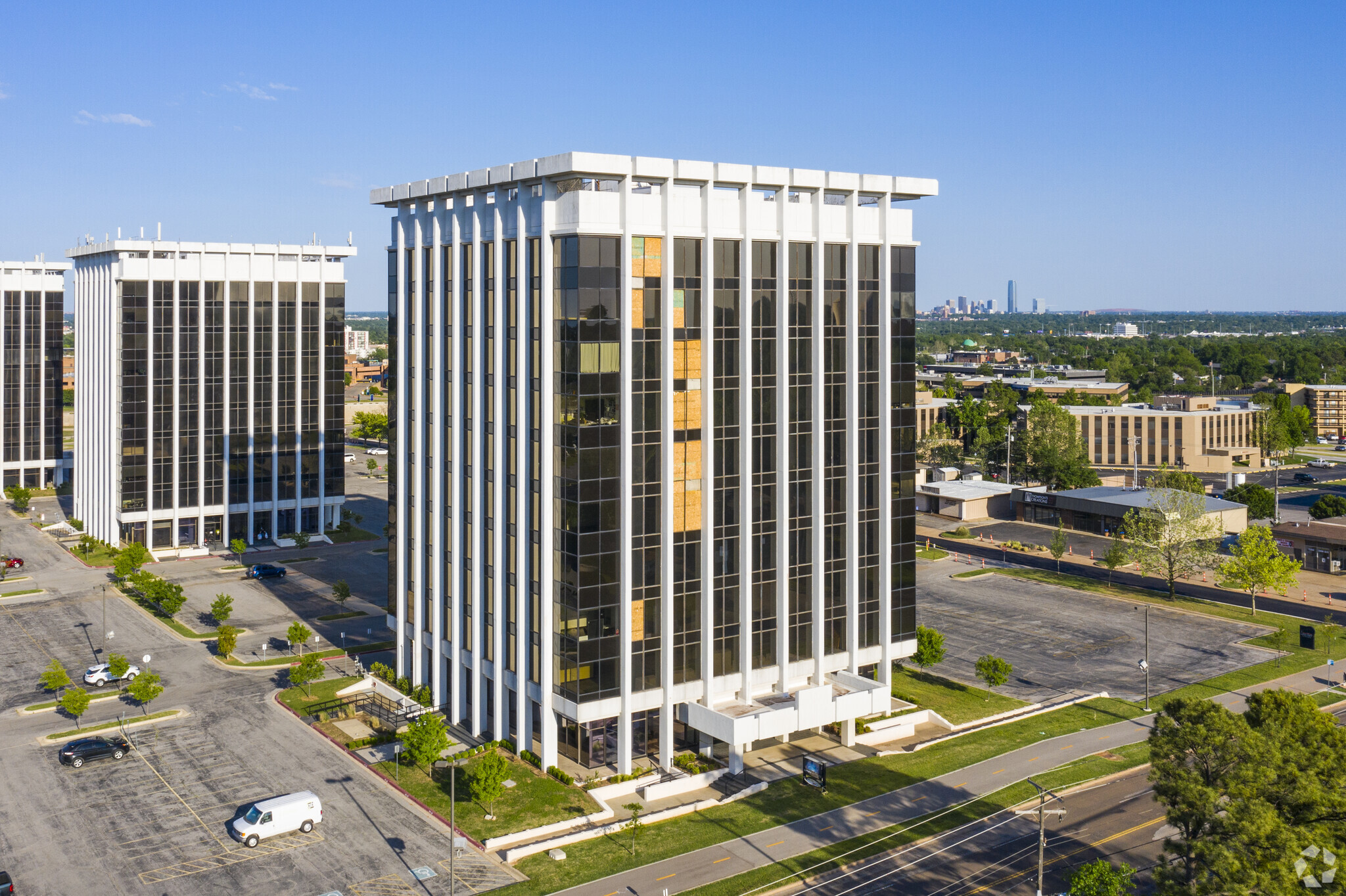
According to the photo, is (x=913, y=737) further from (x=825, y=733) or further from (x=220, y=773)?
(x=220, y=773)

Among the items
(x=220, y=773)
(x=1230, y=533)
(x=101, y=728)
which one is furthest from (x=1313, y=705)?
(x=1230, y=533)

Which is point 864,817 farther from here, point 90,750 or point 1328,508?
point 1328,508

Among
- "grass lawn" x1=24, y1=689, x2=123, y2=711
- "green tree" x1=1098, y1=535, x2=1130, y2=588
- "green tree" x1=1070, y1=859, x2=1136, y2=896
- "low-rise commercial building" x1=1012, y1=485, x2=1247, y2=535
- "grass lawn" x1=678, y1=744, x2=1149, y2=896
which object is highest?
"low-rise commercial building" x1=1012, y1=485, x2=1247, y2=535

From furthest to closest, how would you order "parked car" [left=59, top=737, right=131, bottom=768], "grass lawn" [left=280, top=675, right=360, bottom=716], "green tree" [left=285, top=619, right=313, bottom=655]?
1. "green tree" [left=285, top=619, right=313, bottom=655]
2. "grass lawn" [left=280, top=675, right=360, bottom=716]
3. "parked car" [left=59, top=737, right=131, bottom=768]

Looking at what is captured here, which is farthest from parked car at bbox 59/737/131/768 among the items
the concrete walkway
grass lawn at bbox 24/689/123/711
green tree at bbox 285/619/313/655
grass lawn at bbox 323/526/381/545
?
grass lawn at bbox 323/526/381/545

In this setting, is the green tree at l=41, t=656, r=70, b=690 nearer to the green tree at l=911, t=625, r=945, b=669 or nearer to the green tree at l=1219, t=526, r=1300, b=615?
the green tree at l=911, t=625, r=945, b=669

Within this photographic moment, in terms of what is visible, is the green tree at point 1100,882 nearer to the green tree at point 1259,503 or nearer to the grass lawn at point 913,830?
the grass lawn at point 913,830

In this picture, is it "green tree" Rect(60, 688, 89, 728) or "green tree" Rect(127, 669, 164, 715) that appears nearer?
"green tree" Rect(60, 688, 89, 728)
